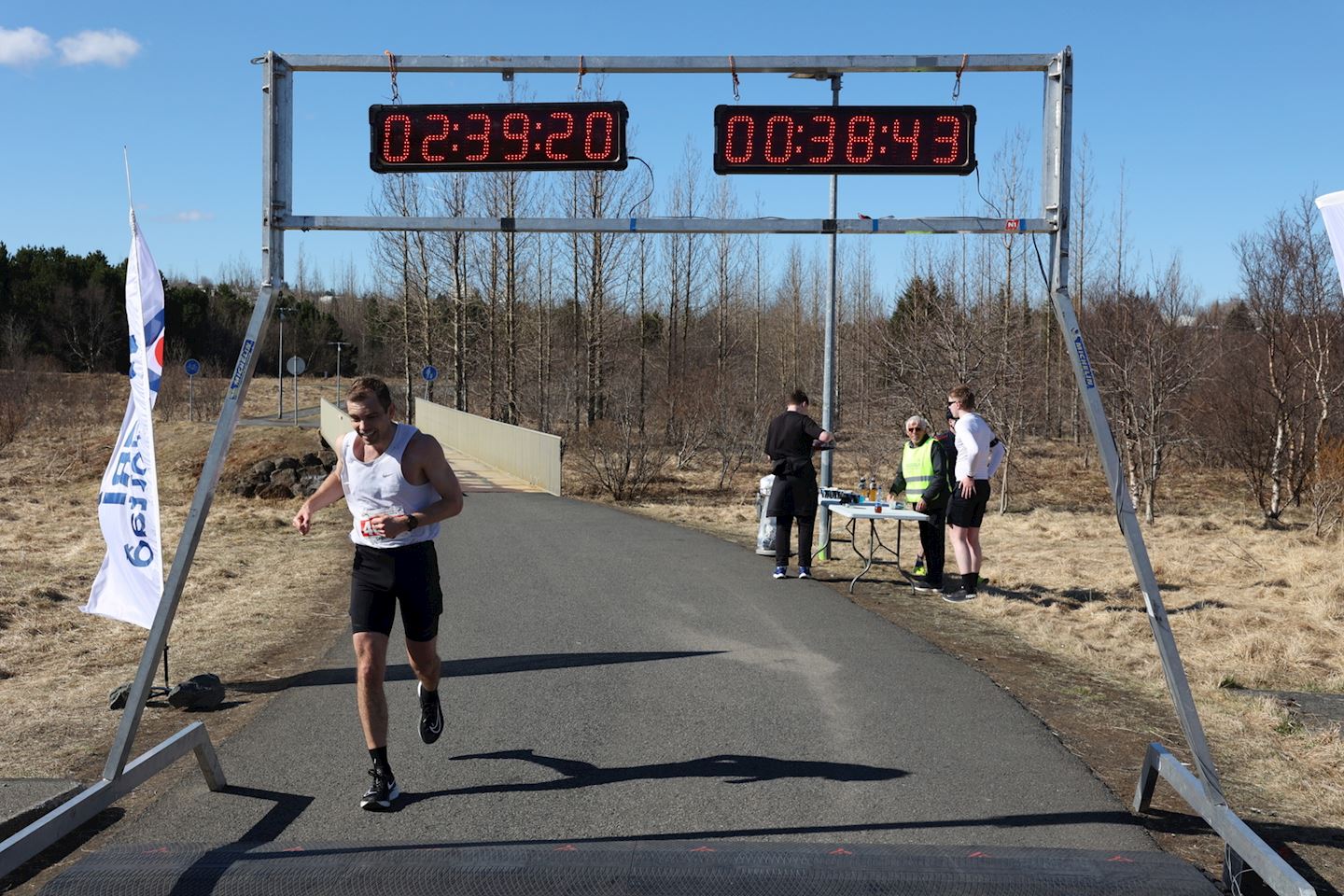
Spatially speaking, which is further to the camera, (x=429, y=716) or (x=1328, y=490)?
(x=1328, y=490)

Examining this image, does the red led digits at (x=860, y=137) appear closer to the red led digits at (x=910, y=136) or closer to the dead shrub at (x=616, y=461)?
the red led digits at (x=910, y=136)

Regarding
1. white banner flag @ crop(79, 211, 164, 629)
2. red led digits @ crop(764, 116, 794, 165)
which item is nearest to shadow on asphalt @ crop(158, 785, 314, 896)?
white banner flag @ crop(79, 211, 164, 629)

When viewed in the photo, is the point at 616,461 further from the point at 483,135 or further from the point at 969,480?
the point at 483,135

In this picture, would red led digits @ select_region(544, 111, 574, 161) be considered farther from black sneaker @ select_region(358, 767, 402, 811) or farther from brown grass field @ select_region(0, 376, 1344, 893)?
brown grass field @ select_region(0, 376, 1344, 893)

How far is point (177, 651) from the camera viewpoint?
8.73 meters

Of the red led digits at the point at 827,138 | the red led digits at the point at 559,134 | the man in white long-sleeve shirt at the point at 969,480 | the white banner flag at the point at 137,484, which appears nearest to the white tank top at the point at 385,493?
the white banner flag at the point at 137,484

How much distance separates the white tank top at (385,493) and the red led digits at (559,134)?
1698mm

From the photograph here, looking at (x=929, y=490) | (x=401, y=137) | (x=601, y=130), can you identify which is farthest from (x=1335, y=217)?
(x=929, y=490)

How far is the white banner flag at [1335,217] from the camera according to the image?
423 cm

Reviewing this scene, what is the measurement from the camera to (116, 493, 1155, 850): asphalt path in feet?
16.3

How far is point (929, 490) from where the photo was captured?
1141cm

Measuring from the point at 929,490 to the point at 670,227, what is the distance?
20.0 feet

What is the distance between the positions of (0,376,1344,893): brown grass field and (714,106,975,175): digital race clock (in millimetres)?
3197

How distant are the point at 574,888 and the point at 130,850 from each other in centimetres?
176
